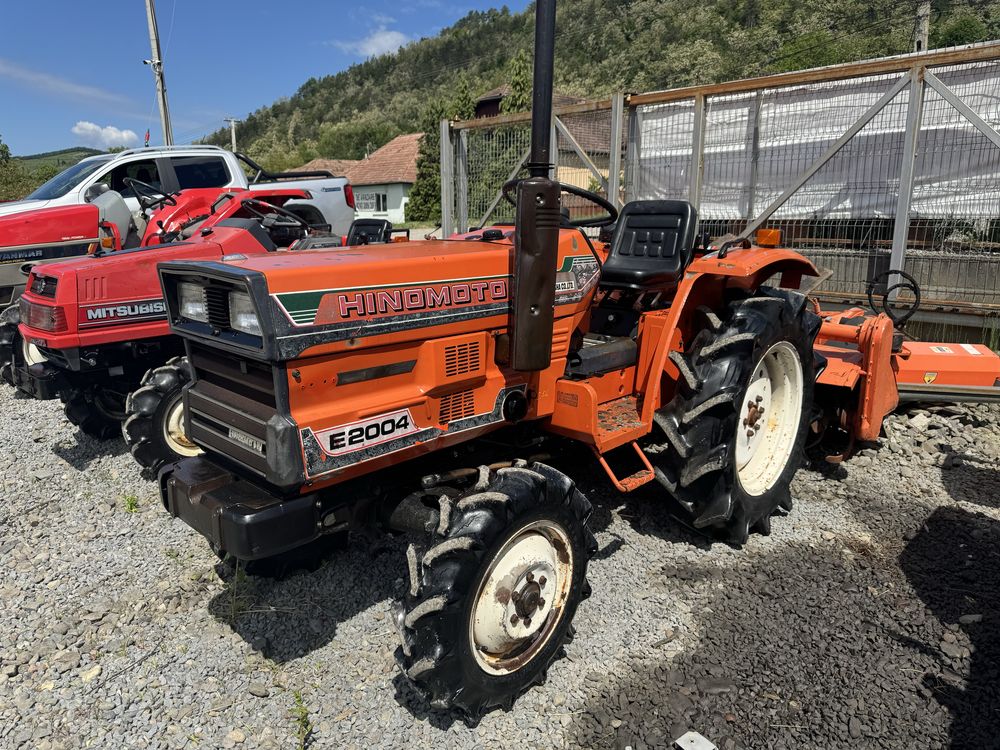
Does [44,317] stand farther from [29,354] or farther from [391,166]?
[391,166]

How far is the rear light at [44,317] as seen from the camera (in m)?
4.35

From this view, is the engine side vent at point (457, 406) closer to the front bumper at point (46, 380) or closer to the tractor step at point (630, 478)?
the tractor step at point (630, 478)

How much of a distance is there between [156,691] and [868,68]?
6.76m

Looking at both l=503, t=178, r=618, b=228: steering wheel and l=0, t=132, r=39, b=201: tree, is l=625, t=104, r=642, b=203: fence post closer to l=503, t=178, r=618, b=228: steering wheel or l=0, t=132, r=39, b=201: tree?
l=503, t=178, r=618, b=228: steering wheel

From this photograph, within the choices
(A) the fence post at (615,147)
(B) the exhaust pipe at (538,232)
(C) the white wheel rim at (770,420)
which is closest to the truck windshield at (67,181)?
(A) the fence post at (615,147)

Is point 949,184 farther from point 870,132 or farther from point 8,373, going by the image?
point 8,373

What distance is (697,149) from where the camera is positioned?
7.04 meters

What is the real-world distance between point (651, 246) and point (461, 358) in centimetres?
139

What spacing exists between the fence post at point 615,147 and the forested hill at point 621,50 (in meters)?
23.8

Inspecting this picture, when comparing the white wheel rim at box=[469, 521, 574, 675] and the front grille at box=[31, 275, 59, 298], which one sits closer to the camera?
the white wheel rim at box=[469, 521, 574, 675]

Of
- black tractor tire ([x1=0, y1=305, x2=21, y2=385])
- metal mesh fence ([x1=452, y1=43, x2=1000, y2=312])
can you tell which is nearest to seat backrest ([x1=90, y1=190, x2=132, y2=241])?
black tractor tire ([x1=0, y1=305, x2=21, y2=385])

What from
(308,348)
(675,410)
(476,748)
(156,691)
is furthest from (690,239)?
(156,691)

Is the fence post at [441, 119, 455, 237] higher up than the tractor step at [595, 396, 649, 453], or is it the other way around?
the fence post at [441, 119, 455, 237]

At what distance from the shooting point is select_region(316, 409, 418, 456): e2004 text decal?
2234 mm
